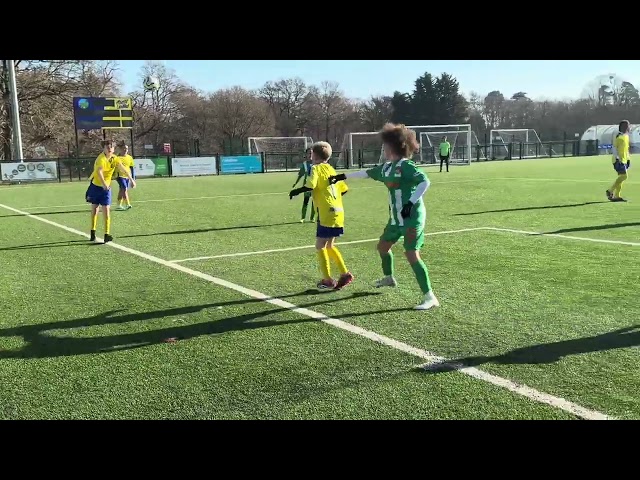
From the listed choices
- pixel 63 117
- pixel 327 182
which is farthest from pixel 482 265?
pixel 63 117

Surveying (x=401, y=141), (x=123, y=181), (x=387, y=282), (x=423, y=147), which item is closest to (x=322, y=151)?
(x=401, y=141)

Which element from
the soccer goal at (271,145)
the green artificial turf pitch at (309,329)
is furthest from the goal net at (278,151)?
the green artificial turf pitch at (309,329)

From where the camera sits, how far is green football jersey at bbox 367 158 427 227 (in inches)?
243

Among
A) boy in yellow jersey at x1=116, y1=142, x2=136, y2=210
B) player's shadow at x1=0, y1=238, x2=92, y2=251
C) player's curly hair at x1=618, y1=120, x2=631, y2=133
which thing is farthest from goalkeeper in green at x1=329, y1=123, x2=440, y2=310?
boy in yellow jersey at x1=116, y1=142, x2=136, y2=210

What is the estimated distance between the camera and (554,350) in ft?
15.9

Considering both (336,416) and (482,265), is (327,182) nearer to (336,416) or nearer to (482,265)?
(482,265)

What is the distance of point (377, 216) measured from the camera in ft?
48.9

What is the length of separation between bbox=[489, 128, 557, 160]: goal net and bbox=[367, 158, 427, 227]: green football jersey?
181 feet

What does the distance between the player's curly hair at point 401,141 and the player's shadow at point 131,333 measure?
1.76 meters

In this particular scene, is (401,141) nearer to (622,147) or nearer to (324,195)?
(324,195)

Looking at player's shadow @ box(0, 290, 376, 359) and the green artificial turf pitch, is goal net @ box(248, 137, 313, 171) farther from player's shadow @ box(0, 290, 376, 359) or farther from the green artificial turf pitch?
player's shadow @ box(0, 290, 376, 359)

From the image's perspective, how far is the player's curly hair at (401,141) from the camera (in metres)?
6.24

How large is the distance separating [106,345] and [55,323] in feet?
3.32

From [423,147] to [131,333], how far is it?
46.1m
